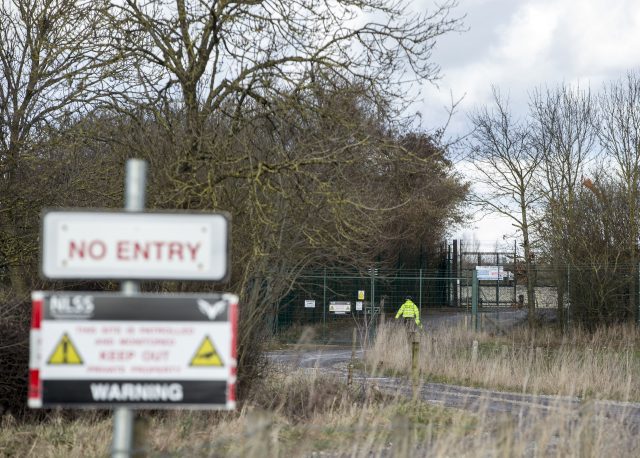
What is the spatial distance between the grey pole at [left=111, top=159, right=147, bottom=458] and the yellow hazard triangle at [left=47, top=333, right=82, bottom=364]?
8.6 inches

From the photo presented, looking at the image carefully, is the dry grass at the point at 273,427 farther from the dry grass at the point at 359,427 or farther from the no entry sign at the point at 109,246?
the no entry sign at the point at 109,246

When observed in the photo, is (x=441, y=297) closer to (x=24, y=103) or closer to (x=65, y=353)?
(x=24, y=103)

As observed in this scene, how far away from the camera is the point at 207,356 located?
314cm

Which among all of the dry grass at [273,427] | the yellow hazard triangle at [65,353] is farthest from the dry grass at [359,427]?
the yellow hazard triangle at [65,353]

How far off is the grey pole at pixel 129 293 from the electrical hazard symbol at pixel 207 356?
0.28 meters

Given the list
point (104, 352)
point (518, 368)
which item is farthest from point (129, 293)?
point (518, 368)

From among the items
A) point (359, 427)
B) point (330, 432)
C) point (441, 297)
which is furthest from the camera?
point (441, 297)

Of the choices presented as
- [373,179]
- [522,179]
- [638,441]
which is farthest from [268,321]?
[522,179]

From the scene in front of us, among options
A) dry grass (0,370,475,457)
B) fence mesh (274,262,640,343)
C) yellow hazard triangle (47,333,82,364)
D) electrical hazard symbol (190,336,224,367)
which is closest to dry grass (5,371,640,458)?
dry grass (0,370,475,457)

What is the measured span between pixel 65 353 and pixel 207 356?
0.46 metres

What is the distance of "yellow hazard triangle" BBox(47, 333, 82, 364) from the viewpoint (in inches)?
120

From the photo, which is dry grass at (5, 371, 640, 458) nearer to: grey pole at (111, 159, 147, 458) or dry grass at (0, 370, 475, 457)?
dry grass at (0, 370, 475, 457)

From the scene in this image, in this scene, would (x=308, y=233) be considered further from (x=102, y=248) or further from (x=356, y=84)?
(x=102, y=248)

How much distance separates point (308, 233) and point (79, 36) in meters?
4.96
